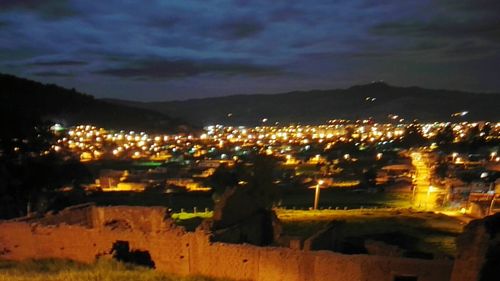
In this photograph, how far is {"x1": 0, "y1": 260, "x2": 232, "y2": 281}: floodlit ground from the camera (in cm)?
1304

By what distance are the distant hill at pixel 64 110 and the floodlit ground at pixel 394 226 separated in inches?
725

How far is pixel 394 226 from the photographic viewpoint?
1164 inches

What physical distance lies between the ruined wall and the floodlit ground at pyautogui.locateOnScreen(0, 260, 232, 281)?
65cm

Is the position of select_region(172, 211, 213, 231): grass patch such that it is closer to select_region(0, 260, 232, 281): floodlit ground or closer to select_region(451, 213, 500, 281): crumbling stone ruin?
select_region(0, 260, 232, 281): floodlit ground

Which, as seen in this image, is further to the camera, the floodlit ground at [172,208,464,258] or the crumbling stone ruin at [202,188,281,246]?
the floodlit ground at [172,208,464,258]

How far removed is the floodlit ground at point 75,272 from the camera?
13035 mm

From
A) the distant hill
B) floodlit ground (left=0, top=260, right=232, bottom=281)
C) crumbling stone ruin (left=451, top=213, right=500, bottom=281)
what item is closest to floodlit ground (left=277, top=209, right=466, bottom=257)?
crumbling stone ruin (left=451, top=213, right=500, bottom=281)

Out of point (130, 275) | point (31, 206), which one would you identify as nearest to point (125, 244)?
point (130, 275)

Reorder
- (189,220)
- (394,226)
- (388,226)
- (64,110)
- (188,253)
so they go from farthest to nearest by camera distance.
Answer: (64,110), (189,220), (394,226), (388,226), (188,253)

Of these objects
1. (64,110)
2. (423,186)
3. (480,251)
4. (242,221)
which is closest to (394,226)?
(242,221)

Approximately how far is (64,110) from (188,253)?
9277 cm

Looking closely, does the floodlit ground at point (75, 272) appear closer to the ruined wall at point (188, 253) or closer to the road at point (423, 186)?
the ruined wall at point (188, 253)

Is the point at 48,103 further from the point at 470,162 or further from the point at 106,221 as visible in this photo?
the point at 106,221

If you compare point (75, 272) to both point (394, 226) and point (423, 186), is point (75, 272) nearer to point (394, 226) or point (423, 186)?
point (394, 226)
